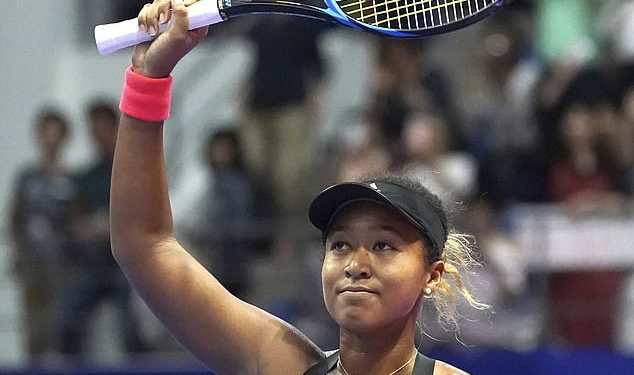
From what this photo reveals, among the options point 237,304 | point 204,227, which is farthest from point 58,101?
point 237,304

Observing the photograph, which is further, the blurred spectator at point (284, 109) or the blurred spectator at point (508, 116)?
the blurred spectator at point (284, 109)

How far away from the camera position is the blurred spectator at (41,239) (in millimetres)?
7426

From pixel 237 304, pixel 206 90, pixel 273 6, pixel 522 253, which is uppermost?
pixel 273 6

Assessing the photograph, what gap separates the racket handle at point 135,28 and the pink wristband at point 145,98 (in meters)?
0.08

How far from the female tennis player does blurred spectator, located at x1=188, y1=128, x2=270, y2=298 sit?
4263 millimetres

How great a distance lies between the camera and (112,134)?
26.8ft

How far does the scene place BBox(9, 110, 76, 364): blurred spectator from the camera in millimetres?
7426

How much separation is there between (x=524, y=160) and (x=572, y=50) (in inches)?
34.7

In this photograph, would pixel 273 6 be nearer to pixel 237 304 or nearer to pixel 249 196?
pixel 237 304

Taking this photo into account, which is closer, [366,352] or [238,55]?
[366,352]

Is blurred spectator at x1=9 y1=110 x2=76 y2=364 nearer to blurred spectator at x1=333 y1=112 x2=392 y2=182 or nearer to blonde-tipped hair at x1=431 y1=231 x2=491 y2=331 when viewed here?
blurred spectator at x1=333 y1=112 x2=392 y2=182

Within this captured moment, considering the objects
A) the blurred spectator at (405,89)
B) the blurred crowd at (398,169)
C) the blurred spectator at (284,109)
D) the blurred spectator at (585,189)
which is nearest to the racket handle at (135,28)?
the blurred crowd at (398,169)

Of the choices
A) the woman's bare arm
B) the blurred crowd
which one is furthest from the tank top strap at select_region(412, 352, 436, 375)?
the blurred crowd

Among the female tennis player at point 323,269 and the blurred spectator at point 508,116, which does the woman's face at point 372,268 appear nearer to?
the female tennis player at point 323,269
